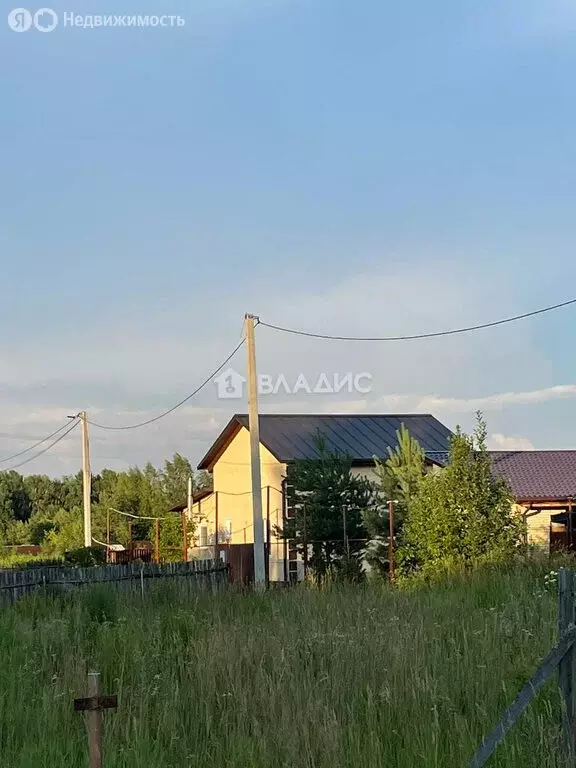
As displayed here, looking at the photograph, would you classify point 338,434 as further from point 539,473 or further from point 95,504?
point 95,504

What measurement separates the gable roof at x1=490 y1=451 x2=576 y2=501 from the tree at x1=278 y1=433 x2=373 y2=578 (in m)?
9.70

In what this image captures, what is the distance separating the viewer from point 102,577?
1466 cm

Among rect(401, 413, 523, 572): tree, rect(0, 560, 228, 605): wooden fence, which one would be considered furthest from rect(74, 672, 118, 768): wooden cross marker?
rect(401, 413, 523, 572): tree

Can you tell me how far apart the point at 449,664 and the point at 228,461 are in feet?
A: 92.2

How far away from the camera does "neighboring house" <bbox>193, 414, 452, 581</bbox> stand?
31078mm

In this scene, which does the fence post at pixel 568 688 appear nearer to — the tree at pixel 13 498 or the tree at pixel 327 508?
the tree at pixel 327 508

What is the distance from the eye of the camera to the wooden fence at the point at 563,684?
4234 millimetres

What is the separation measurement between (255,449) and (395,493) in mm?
3686

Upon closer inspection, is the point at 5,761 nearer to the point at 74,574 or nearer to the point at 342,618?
the point at 342,618

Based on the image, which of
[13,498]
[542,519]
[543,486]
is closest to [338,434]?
[543,486]

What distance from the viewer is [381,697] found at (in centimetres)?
595

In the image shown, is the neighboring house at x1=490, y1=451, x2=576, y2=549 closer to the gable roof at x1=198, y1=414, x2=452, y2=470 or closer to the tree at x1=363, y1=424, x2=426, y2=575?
the gable roof at x1=198, y1=414, x2=452, y2=470

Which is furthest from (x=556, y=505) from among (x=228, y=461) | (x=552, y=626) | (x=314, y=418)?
(x=552, y=626)

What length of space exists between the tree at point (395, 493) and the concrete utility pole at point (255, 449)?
3036 millimetres
